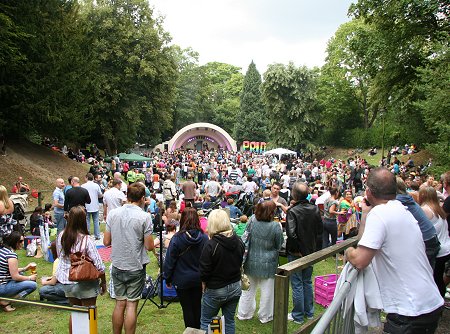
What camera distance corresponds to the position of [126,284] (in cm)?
412

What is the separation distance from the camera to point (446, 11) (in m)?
16.8

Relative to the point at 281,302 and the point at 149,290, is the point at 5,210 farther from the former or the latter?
the point at 281,302

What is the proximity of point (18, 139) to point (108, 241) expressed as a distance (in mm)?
20544

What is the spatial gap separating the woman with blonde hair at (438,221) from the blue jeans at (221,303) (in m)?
2.20

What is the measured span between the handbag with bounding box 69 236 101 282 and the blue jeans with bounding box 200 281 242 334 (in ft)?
3.80

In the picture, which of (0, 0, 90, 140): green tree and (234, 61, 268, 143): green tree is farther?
(234, 61, 268, 143): green tree

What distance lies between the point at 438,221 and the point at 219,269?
8.06 ft

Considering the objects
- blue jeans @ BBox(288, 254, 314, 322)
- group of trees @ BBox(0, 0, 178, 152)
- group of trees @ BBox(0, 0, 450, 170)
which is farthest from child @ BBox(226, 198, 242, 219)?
group of trees @ BBox(0, 0, 178, 152)

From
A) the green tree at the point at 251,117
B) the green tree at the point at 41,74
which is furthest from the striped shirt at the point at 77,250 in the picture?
the green tree at the point at 251,117

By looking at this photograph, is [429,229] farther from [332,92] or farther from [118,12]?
[332,92]

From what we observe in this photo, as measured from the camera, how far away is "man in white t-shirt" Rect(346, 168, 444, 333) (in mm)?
2328

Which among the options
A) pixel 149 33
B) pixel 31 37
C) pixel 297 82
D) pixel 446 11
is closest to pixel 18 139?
pixel 31 37

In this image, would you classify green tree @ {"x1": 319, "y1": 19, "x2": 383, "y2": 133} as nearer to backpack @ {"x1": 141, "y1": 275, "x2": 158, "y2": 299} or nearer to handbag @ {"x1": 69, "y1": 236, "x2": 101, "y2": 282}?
backpack @ {"x1": 141, "y1": 275, "x2": 158, "y2": 299}

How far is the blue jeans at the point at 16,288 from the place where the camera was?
5.34 meters
